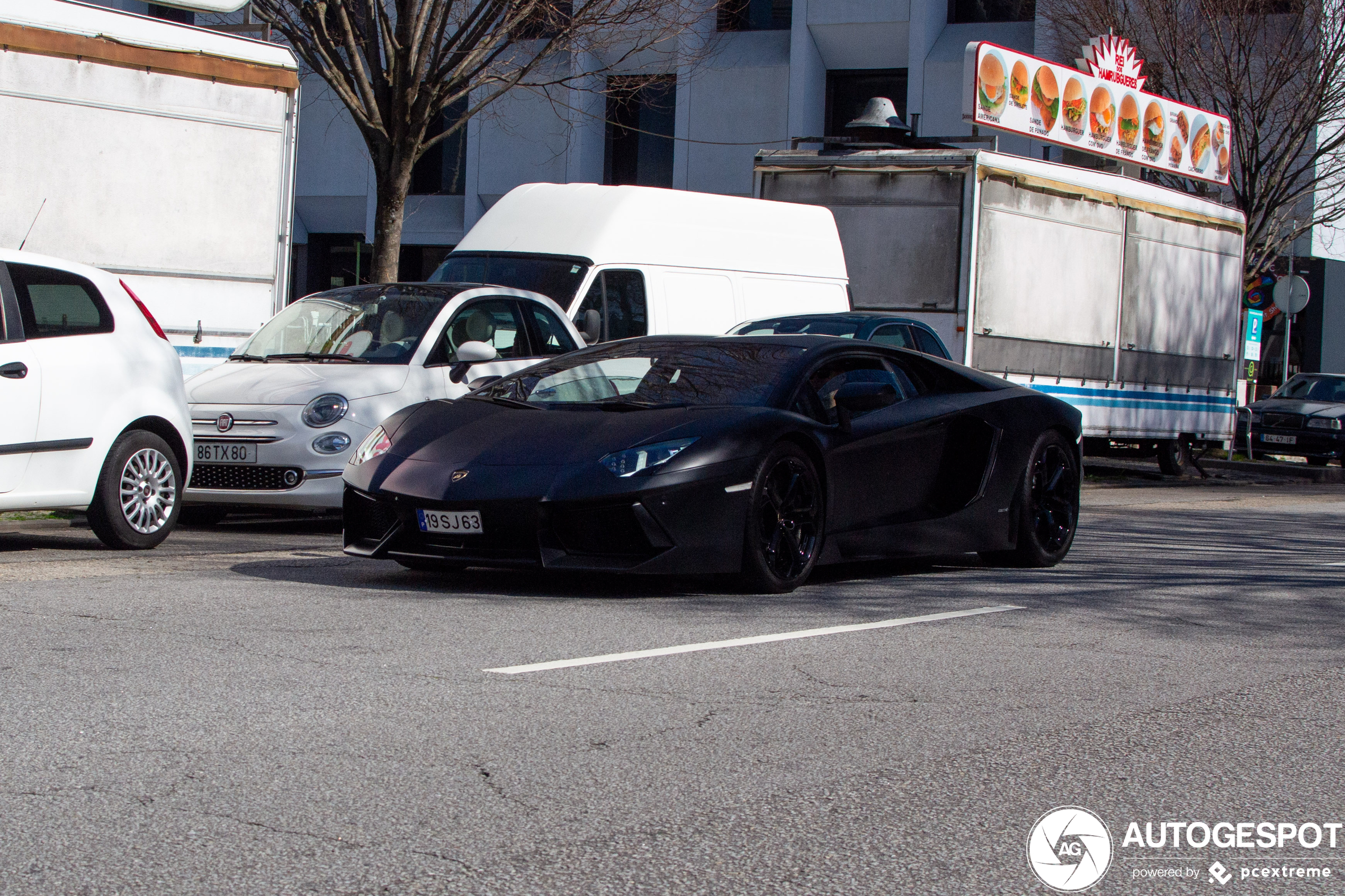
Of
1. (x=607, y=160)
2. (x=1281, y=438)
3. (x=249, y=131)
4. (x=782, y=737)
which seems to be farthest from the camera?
(x=607, y=160)

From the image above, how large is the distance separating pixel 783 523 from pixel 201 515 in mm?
5403

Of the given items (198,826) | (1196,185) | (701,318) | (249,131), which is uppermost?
(1196,185)

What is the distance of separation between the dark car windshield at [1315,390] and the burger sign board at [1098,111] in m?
5.04

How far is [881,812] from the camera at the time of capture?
4.00m

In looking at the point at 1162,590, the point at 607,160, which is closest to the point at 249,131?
the point at 1162,590

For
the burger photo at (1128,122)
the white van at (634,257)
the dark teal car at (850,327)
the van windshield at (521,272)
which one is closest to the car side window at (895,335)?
the dark teal car at (850,327)

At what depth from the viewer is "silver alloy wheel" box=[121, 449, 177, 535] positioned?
899cm

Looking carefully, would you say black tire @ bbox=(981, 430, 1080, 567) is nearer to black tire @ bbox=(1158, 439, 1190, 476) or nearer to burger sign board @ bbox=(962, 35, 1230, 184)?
burger sign board @ bbox=(962, 35, 1230, 184)

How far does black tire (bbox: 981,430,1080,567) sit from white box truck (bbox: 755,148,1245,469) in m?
7.18

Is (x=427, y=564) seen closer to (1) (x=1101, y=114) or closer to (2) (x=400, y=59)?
(2) (x=400, y=59)

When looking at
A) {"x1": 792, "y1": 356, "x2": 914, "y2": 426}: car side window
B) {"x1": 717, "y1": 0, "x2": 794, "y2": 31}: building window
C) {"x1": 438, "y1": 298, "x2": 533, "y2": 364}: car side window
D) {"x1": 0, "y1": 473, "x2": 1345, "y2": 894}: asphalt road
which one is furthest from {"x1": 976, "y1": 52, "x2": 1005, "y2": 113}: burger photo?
{"x1": 717, "y1": 0, "x2": 794, "y2": 31}: building window

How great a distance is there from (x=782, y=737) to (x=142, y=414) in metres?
5.41

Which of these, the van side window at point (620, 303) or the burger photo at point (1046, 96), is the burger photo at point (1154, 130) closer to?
the burger photo at point (1046, 96)

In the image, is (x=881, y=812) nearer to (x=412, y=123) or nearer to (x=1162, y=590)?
(x=1162, y=590)
